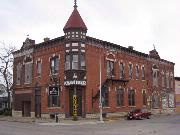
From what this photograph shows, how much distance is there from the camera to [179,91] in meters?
66.9

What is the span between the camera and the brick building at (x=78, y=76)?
127ft

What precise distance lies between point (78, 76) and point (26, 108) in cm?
1181

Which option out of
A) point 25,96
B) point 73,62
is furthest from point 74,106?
point 25,96

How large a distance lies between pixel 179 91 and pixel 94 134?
49.1 m

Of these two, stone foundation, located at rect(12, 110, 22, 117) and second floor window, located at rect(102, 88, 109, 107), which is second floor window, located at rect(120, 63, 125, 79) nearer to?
second floor window, located at rect(102, 88, 109, 107)

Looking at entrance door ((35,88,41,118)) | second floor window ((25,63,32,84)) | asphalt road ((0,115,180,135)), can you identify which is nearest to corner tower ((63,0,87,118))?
entrance door ((35,88,41,118))

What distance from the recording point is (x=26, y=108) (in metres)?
46.1

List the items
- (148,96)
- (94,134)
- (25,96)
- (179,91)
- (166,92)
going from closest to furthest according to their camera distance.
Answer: (94,134)
(25,96)
(148,96)
(166,92)
(179,91)

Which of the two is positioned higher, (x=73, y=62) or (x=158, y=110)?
(x=73, y=62)

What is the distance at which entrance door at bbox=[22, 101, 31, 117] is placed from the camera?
4552 centimetres

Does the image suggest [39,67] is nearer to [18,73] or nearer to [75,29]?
[18,73]

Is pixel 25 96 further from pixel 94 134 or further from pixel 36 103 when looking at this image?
pixel 94 134

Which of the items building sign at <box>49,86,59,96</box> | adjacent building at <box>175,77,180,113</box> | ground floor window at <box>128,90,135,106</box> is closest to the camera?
building sign at <box>49,86,59,96</box>

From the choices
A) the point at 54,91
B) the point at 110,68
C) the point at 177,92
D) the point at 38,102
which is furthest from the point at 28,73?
the point at 177,92
